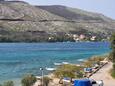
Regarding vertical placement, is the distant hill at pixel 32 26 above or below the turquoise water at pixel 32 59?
below

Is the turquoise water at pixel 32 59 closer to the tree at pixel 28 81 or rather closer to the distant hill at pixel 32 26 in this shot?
the tree at pixel 28 81

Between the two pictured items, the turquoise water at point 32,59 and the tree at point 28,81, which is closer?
the tree at point 28,81

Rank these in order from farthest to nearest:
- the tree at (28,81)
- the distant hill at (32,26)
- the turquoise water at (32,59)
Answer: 1. the distant hill at (32,26)
2. the turquoise water at (32,59)
3. the tree at (28,81)

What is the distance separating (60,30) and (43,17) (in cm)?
1046

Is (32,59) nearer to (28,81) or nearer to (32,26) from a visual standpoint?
(28,81)

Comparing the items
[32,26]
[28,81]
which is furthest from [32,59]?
[32,26]

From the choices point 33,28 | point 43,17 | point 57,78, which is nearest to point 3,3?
point 43,17

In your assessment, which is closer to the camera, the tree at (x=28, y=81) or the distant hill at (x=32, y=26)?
the tree at (x=28, y=81)

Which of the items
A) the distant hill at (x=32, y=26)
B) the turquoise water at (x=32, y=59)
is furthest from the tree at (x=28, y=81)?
the distant hill at (x=32, y=26)

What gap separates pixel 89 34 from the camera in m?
191

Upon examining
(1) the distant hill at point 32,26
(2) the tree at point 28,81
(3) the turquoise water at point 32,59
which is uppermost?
(2) the tree at point 28,81

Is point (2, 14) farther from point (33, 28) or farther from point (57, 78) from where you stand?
point (57, 78)

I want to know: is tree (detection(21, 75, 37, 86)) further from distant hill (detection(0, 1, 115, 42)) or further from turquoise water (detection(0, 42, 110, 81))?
distant hill (detection(0, 1, 115, 42))

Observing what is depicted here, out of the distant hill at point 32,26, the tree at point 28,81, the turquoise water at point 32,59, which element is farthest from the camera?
the distant hill at point 32,26
